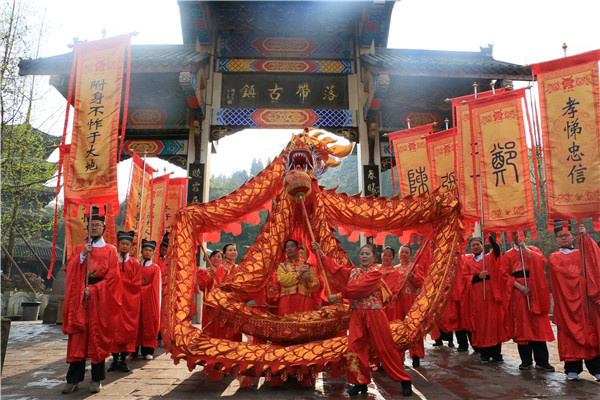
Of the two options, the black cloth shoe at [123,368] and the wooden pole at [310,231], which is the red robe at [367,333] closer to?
the wooden pole at [310,231]

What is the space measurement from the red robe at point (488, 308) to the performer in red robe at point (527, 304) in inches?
6.0

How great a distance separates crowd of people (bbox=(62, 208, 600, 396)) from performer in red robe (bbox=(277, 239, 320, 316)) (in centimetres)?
1

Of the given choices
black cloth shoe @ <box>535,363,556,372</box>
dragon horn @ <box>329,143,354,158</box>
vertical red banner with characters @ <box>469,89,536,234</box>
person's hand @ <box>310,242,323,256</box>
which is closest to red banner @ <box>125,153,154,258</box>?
dragon horn @ <box>329,143,354,158</box>

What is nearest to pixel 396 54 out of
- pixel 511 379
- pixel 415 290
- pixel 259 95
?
pixel 259 95

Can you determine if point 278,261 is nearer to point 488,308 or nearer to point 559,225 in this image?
point 488,308

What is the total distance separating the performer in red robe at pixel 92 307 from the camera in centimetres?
407

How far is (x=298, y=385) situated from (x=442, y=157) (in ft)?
16.9

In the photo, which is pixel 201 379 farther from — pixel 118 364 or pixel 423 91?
pixel 423 91

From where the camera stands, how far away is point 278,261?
479 cm

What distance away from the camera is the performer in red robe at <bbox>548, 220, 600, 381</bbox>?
4.55 metres

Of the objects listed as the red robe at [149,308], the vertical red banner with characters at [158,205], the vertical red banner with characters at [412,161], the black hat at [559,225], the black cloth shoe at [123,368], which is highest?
the vertical red banner with characters at [412,161]

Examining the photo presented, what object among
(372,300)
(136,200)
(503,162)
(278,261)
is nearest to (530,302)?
(503,162)

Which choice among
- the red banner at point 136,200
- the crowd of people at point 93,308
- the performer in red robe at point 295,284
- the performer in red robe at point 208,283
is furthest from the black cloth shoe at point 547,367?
the red banner at point 136,200

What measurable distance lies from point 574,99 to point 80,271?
598 centimetres
